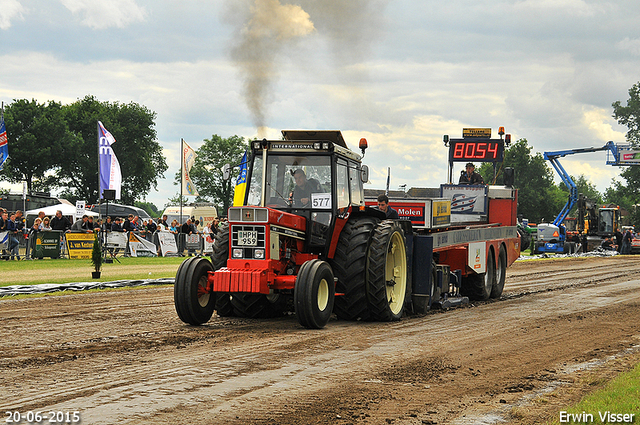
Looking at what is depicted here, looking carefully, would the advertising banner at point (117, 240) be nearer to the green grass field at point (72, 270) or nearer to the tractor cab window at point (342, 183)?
the green grass field at point (72, 270)

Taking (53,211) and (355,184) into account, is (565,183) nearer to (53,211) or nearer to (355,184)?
(53,211)

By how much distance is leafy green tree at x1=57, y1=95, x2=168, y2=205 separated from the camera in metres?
64.2

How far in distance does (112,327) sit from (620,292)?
1192cm

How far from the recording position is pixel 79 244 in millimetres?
24172

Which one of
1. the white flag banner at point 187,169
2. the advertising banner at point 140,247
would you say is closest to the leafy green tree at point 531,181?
the white flag banner at point 187,169

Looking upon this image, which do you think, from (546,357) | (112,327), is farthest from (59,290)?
(546,357)

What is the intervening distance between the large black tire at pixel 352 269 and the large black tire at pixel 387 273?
104mm

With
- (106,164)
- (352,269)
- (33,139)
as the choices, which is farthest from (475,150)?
(33,139)

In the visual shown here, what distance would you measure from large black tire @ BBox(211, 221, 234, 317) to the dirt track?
18.1 inches

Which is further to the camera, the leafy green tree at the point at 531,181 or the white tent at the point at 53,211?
the leafy green tree at the point at 531,181

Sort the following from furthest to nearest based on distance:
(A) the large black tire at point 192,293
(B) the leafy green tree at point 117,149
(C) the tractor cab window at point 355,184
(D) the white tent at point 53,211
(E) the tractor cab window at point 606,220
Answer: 1. (B) the leafy green tree at point 117,149
2. (E) the tractor cab window at point 606,220
3. (D) the white tent at point 53,211
4. (C) the tractor cab window at point 355,184
5. (A) the large black tire at point 192,293

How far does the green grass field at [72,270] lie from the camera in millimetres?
16266

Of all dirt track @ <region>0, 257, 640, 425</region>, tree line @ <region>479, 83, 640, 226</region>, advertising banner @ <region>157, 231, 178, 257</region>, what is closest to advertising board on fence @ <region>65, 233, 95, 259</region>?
advertising banner @ <region>157, 231, 178, 257</region>

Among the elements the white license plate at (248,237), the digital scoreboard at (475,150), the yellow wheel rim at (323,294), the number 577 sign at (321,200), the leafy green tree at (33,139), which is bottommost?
the yellow wheel rim at (323,294)
